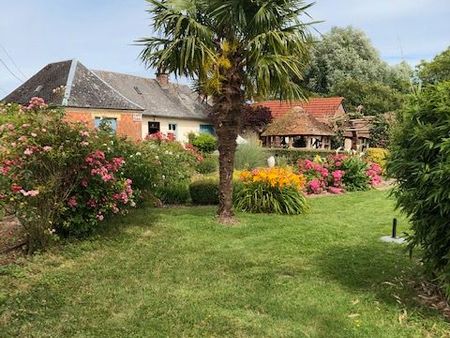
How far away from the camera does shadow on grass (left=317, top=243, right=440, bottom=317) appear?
475cm

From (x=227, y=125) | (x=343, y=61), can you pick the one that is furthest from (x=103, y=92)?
(x=343, y=61)

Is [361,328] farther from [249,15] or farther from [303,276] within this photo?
[249,15]

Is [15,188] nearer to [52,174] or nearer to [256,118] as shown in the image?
[52,174]

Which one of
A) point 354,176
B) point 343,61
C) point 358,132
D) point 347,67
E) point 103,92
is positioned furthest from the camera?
point 347,67

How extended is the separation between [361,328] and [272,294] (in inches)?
44.1

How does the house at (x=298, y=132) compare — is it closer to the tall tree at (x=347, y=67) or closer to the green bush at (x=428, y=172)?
the tall tree at (x=347, y=67)

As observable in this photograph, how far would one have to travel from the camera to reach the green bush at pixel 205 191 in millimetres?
11117

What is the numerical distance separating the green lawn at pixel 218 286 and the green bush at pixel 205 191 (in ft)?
9.55

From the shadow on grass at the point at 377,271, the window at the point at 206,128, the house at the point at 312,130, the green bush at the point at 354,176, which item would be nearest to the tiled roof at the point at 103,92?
the window at the point at 206,128

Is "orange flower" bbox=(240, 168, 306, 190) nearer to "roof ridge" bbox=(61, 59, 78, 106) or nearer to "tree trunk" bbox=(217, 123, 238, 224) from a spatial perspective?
"tree trunk" bbox=(217, 123, 238, 224)

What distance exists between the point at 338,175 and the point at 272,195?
4.99 m

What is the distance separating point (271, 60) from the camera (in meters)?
7.98

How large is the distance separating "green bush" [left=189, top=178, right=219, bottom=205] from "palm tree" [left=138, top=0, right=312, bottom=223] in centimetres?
227

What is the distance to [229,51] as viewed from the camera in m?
8.41
